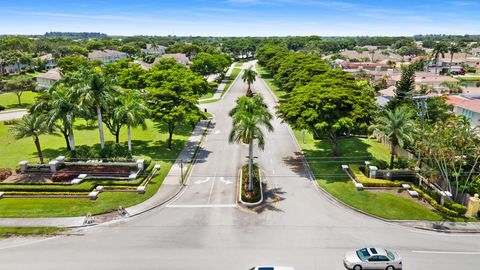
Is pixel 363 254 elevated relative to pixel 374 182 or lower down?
lower down

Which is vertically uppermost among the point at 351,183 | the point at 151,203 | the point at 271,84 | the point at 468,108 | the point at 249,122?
the point at 249,122

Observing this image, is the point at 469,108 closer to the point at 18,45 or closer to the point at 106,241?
the point at 106,241

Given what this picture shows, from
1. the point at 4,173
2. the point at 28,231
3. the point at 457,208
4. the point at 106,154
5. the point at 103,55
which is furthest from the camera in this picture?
the point at 103,55

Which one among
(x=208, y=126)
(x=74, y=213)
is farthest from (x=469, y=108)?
(x=74, y=213)

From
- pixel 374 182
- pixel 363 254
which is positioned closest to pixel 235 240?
pixel 363 254

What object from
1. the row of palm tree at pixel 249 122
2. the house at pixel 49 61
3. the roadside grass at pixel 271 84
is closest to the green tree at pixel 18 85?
the roadside grass at pixel 271 84

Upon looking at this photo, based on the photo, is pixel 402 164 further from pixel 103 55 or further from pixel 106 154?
pixel 103 55

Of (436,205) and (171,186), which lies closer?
(436,205)

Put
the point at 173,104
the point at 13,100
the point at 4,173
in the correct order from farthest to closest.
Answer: the point at 13,100, the point at 173,104, the point at 4,173

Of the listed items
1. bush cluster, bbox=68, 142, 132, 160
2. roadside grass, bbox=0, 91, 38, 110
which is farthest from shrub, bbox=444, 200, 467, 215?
roadside grass, bbox=0, 91, 38, 110
